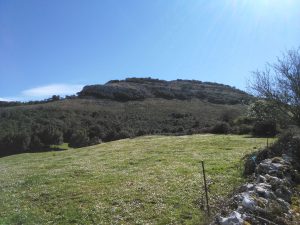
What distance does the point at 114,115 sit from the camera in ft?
349

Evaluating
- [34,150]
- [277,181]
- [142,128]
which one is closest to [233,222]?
[277,181]

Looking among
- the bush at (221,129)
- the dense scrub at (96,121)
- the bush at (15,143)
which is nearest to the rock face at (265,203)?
the bush at (221,129)

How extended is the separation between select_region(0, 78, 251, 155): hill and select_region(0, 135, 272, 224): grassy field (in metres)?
28.4

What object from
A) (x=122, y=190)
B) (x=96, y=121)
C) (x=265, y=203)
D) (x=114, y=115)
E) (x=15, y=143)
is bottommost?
(x=122, y=190)

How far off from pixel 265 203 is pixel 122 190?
984cm

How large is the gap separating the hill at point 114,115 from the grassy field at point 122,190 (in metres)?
28.4

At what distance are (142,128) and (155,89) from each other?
59.3 metres

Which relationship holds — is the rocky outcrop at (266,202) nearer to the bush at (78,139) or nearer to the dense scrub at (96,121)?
the dense scrub at (96,121)

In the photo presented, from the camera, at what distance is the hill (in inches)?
3093

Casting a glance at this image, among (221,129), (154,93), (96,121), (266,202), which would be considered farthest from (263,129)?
(154,93)

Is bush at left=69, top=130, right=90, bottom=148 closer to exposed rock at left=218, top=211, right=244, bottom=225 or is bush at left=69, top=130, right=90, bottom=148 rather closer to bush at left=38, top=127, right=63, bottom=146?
bush at left=38, top=127, right=63, bottom=146

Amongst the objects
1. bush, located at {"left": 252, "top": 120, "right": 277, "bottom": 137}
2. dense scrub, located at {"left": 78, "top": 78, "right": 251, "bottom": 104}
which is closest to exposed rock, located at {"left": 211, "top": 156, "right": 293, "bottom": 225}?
bush, located at {"left": 252, "top": 120, "right": 277, "bottom": 137}

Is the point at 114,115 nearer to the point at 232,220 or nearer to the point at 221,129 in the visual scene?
the point at 221,129

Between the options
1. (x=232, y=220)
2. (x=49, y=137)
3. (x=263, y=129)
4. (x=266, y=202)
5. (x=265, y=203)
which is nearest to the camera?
(x=232, y=220)
